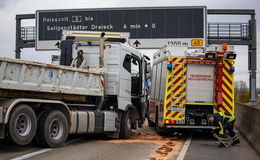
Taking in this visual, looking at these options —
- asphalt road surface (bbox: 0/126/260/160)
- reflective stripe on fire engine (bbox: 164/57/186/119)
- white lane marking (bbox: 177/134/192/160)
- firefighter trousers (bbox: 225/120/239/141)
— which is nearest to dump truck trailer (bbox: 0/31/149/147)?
asphalt road surface (bbox: 0/126/260/160)

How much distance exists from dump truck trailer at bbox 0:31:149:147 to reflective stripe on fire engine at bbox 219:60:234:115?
2.87 meters

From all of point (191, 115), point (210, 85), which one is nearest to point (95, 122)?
point (191, 115)

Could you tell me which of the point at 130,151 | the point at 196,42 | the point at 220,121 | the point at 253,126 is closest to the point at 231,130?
the point at 220,121

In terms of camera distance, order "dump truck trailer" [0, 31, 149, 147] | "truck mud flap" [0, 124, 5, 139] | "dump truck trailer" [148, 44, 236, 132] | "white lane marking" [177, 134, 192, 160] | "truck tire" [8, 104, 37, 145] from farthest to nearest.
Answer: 1. "dump truck trailer" [148, 44, 236, 132]
2. "white lane marking" [177, 134, 192, 160]
3. "dump truck trailer" [0, 31, 149, 147]
4. "truck tire" [8, 104, 37, 145]
5. "truck mud flap" [0, 124, 5, 139]

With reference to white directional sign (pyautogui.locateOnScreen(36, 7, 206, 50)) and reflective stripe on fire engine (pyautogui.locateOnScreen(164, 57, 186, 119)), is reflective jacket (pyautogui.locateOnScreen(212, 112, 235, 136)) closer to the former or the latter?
reflective stripe on fire engine (pyautogui.locateOnScreen(164, 57, 186, 119))

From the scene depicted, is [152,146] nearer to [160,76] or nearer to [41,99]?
[41,99]

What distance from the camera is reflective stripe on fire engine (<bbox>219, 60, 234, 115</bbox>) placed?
13.6 metres

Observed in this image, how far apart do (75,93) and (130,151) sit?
7.39ft

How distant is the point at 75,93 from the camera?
1106 cm

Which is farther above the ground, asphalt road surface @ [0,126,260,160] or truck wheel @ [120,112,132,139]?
truck wheel @ [120,112,132,139]

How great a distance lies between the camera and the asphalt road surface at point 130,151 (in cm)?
902

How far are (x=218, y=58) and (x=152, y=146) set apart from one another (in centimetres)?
425

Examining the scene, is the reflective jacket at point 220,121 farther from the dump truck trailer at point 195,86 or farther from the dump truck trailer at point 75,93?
the dump truck trailer at point 75,93

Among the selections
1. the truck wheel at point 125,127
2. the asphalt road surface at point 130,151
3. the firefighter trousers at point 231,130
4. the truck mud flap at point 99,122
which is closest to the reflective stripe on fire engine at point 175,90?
the asphalt road surface at point 130,151
